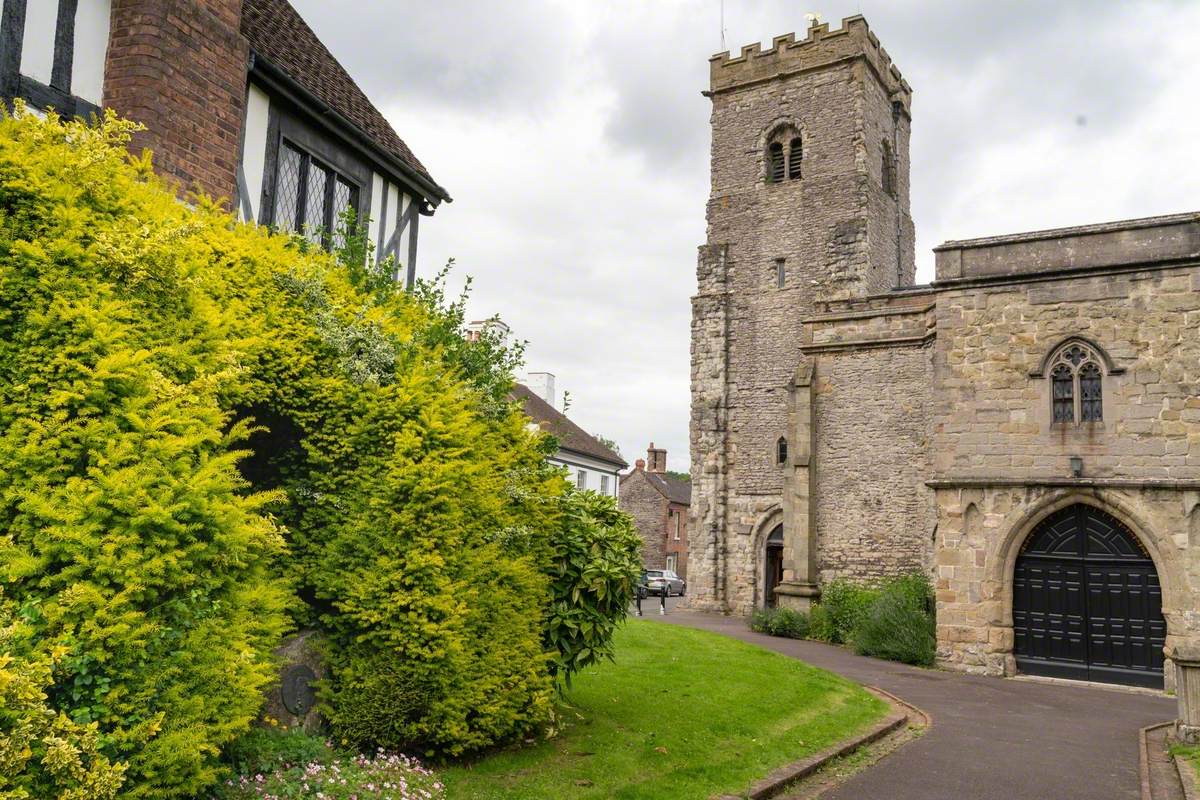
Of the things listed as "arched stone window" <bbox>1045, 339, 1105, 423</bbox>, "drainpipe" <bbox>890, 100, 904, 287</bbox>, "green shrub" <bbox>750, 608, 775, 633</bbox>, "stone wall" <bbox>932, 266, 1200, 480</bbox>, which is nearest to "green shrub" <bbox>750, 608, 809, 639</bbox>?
"green shrub" <bbox>750, 608, 775, 633</bbox>

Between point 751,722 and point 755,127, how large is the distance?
26268 mm

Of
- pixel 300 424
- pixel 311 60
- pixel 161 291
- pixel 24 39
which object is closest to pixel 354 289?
pixel 300 424

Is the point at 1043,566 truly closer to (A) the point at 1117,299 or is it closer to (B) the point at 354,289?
(A) the point at 1117,299

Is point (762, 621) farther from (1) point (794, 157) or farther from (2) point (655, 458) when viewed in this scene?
(2) point (655, 458)

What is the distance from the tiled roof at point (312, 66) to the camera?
36.2 feet

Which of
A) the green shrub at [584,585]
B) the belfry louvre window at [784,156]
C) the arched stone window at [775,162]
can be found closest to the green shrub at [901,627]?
the green shrub at [584,585]

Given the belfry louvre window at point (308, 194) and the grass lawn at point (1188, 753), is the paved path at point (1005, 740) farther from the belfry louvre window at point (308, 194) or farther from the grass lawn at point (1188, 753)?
the belfry louvre window at point (308, 194)

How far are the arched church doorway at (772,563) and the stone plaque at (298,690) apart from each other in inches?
925

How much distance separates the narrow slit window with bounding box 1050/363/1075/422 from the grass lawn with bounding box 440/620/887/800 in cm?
707

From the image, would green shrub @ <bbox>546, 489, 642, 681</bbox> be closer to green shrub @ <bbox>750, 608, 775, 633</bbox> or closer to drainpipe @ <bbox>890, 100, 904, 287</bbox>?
green shrub @ <bbox>750, 608, 775, 633</bbox>

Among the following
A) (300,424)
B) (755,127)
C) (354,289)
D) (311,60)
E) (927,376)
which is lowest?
(300,424)

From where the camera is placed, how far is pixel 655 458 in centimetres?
5844

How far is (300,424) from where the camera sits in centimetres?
718

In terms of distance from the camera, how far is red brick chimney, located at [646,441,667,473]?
58.2 metres
